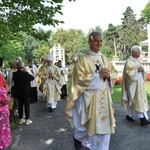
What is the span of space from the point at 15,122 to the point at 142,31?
6368cm

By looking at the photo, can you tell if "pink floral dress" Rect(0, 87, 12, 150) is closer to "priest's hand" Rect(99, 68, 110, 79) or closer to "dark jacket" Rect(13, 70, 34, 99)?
"priest's hand" Rect(99, 68, 110, 79)

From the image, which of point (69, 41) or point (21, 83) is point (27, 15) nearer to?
point (21, 83)

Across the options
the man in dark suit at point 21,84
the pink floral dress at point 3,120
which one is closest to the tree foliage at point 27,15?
the man in dark suit at point 21,84

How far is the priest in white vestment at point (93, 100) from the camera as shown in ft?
15.3

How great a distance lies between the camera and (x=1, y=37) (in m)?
9.09

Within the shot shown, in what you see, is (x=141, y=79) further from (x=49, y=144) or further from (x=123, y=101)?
(x=49, y=144)

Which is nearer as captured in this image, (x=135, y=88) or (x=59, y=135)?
(x=59, y=135)

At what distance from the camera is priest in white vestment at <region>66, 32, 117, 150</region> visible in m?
4.66

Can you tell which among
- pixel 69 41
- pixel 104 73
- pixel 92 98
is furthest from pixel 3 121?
pixel 69 41

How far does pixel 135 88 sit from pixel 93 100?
268 centimetres

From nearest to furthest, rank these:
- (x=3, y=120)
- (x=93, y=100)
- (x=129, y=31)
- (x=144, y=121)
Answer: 1. (x=3, y=120)
2. (x=93, y=100)
3. (x=144, y=121)
4. (x=129, y=31)

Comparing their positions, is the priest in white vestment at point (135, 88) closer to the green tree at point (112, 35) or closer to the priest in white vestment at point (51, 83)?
the priest in white vestment at point (51, 83)

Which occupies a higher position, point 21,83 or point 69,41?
point 69,41

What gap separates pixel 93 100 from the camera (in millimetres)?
4758
